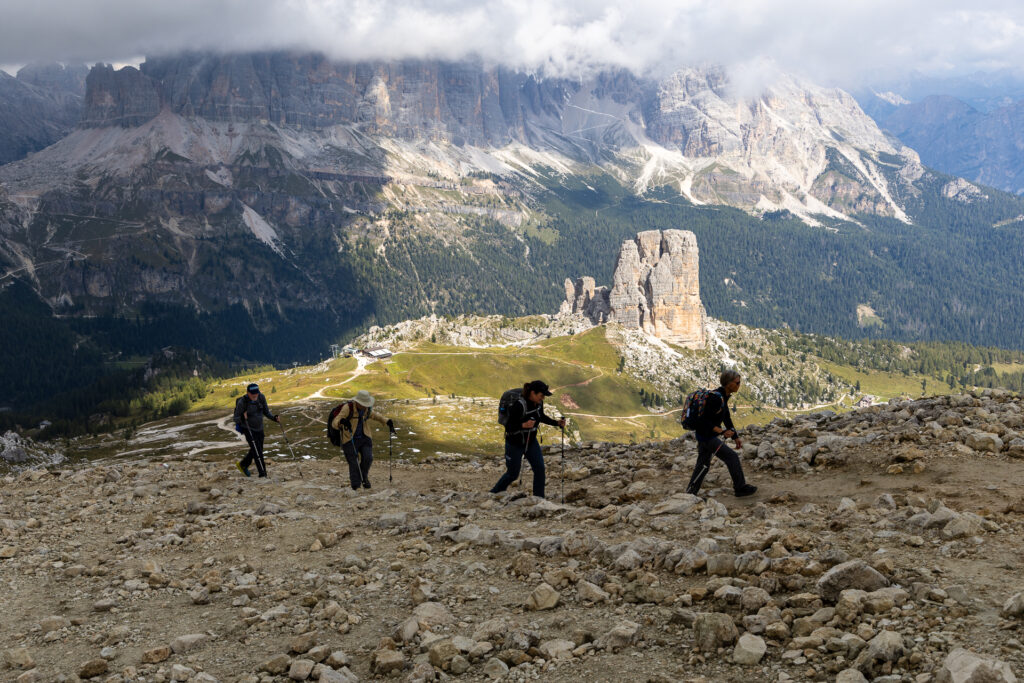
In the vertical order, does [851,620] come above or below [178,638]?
above

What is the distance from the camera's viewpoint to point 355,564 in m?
17.9

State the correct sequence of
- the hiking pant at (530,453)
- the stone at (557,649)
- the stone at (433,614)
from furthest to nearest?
the hiking pant at (530,453) < the stone at (433,614) < the stone at (557,649)

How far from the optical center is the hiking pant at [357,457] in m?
28.7

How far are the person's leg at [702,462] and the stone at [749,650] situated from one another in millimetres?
11017

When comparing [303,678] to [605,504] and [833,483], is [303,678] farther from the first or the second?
[833,483]

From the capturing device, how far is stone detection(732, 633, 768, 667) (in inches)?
416

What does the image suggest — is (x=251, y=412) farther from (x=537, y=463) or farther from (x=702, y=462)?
(x=702, y=462)

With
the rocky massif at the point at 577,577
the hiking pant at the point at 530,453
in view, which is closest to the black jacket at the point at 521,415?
the hiking pant at the point at 530,453

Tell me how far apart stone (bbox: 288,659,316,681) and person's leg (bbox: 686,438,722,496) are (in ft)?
43.6

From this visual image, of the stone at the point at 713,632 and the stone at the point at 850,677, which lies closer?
the stone at the point at 850,677

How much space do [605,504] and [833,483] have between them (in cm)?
689

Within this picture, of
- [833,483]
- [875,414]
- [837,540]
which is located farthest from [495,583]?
[875,414]

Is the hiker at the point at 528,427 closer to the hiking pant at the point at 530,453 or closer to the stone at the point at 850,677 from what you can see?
the hiking pant at the point at 530,453

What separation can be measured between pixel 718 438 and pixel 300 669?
564 inches
